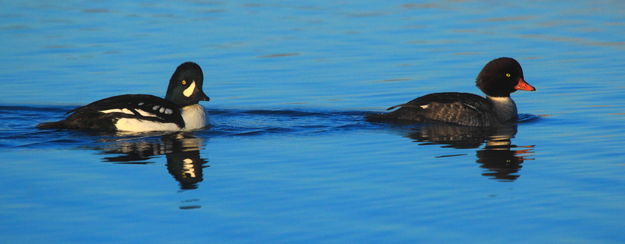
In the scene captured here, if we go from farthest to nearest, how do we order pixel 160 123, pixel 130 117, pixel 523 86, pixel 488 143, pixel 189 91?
pixel 523 86 → pixel 189 91 → pixel 160 123 → pixel 130 117 → pixel 488 143

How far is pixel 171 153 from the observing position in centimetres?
1315

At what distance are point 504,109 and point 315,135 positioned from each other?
3.14 metres

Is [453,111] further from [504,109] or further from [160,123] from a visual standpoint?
[160,123]

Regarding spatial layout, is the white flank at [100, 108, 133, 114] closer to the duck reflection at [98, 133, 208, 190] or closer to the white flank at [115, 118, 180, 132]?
the white flank at [115, 118, 180, 132]

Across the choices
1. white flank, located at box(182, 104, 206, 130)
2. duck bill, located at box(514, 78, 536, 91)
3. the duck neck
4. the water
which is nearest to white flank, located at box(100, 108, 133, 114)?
the water

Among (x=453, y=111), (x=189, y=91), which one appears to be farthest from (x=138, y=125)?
(x=453, y=111)

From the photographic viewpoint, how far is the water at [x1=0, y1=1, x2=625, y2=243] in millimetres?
9547

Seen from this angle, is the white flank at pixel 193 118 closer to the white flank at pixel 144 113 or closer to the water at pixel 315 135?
the water at pixel 315 135

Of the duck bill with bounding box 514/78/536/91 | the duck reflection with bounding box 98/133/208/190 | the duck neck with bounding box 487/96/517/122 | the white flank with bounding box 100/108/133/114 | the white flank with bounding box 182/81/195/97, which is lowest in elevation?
the duck reflection with bounding box 98/133/208/190

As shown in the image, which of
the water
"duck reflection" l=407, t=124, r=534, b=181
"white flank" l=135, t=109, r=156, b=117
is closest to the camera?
the water

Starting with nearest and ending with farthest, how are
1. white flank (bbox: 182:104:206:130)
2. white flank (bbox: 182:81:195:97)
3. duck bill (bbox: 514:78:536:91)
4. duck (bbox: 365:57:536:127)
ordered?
white flank (bbox: 182:104:206:130) → white flank (bbox: 182:81:195:97) → duck (bbox: 365:57:536:127) → duck bill (bbox: 514:78:536:91)

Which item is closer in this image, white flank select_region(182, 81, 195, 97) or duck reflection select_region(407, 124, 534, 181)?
duck reflection select_region(407, 124, 534, 181)

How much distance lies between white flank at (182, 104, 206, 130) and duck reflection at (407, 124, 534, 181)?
2886 mm

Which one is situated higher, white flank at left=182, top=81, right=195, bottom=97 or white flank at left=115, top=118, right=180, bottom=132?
white flank at left=182, top=81, right=195, bottom=97
